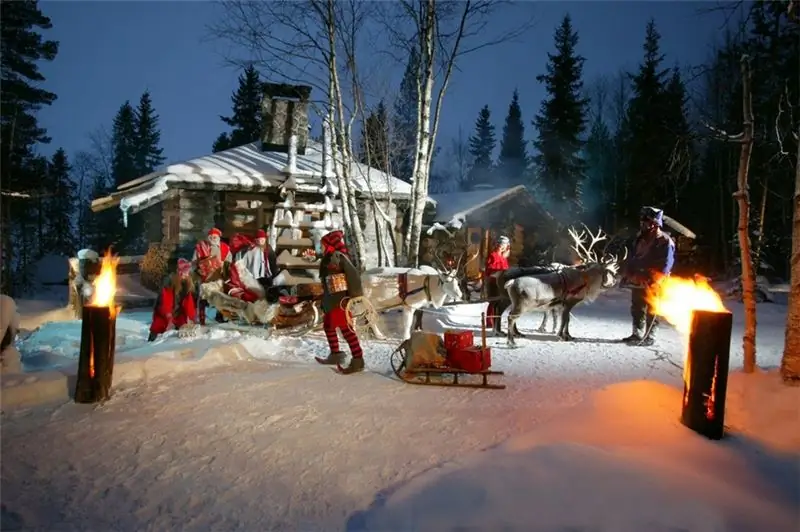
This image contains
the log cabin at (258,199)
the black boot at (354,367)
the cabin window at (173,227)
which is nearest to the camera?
the black boot at (354,367)

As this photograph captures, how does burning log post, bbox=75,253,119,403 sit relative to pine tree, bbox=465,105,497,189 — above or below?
below

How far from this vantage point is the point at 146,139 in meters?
42.7

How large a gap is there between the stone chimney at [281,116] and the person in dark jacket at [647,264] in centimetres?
1240

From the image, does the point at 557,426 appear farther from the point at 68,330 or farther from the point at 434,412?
the point at 68,330

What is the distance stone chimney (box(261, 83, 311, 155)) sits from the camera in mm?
17750

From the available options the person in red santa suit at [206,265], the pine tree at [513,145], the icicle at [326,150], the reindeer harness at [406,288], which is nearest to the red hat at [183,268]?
the person in red santa suit at [206,265]

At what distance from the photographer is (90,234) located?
40.3m

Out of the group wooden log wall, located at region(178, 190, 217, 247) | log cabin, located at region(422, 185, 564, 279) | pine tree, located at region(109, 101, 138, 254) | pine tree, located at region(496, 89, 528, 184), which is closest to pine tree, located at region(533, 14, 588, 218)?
log cabin, located at region(422, 185, 564, 279)

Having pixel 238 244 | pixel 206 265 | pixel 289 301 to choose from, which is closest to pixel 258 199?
pixel 238 244

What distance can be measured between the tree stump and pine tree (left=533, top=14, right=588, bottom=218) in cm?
2916

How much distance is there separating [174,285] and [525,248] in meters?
17.4

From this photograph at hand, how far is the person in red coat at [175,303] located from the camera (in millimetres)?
8586

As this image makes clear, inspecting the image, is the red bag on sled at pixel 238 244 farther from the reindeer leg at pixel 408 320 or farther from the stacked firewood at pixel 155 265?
the stacked firewood at pixel 155 265

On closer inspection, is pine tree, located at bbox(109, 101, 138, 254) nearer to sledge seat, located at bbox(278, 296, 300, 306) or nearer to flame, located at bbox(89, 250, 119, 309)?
sledge seat, located at bbox(278, 296, 300, 306)
